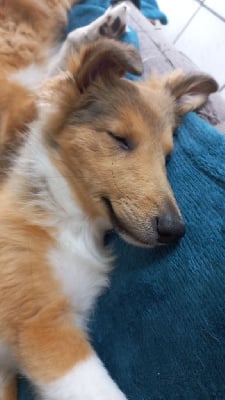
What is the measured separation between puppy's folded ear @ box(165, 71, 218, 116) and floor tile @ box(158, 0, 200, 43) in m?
1.97

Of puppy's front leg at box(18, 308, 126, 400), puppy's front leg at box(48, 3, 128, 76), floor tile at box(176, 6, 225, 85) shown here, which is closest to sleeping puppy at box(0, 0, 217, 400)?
puppy's front leg at box(18, 308, 126, 400)

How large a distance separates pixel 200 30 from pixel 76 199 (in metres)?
2.38

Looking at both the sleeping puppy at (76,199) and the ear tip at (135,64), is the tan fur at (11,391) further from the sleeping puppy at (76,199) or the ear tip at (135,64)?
the ear tip at (135,64)

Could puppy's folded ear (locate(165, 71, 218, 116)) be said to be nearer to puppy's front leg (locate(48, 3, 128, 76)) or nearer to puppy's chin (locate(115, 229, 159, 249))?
puppy's front leg (locate(48, 3, 128, 76))

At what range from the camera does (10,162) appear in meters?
1.56

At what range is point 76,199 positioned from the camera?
144cm

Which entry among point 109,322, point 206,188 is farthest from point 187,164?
point 109,322

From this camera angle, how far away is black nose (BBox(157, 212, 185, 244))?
116cm

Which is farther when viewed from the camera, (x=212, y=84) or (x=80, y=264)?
(x=212, y=84)

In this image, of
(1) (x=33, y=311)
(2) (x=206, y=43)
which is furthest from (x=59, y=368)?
(2) (x=206, y=43)

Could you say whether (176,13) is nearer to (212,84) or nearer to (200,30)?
(200,30)

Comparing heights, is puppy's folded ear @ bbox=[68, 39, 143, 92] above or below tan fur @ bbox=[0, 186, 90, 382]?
above

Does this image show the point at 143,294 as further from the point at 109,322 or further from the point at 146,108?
the point at 146,108

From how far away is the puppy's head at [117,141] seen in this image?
121 cm
